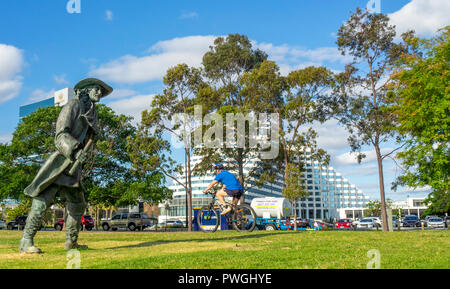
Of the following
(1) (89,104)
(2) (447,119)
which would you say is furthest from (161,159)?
(1) (89,104)

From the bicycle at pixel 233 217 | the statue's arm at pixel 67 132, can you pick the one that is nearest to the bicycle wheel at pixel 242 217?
the bicycle at pixel 233 217

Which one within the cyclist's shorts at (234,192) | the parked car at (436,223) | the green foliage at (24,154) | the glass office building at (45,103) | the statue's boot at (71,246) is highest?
the glass office building at (45,103)

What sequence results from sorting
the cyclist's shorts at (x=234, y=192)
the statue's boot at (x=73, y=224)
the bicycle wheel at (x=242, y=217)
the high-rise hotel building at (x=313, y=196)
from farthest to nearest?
the high-rise hotel building at (x=313, y=196)
the bicycle wheel at (x=242, y=217)
the cyclist's shorts at (x=234, y=192)
the statue's boot at (x=73, y=224)

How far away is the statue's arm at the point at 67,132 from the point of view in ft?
22.6

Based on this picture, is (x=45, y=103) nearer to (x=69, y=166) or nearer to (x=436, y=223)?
(x=436, y=223)

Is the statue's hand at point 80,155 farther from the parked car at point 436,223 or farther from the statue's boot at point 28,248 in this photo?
the parked car at point 436,223

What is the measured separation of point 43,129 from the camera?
127 ft

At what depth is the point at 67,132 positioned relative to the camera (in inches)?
279

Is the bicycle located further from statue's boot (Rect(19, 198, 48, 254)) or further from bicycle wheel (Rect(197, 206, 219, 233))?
statue's boot (Rect(19, 198, 48, 254))

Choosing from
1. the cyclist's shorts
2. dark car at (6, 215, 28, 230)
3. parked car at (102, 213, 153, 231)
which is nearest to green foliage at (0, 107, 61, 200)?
dark car at (6, 215, 28, 230)

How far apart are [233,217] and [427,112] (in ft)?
48.2

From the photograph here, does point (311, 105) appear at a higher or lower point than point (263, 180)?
higher
